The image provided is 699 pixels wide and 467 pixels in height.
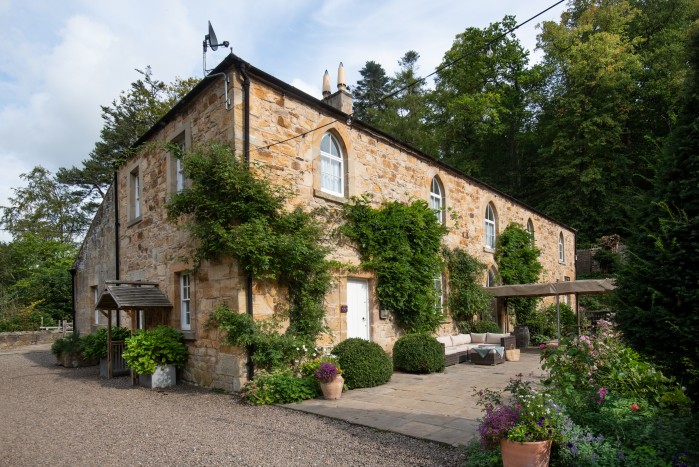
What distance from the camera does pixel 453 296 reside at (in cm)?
1385

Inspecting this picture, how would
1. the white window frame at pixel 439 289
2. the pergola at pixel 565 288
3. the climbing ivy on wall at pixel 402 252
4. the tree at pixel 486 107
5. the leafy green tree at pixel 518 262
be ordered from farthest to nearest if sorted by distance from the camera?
the tree at pixel 486 107, the leafy green tree at pixel 518 262, the pergola at pixel 565 288, the white window frame at pixel 439 289, the climbing ivy on wall at pixel 402 252

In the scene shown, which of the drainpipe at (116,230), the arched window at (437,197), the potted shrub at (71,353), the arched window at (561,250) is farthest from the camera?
the arched window at (561,250)

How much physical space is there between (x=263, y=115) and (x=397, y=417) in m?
5.71

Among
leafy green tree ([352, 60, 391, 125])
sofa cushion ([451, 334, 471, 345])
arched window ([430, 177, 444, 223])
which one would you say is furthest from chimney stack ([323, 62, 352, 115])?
leafy green tree ([352, 60, 391, 125])

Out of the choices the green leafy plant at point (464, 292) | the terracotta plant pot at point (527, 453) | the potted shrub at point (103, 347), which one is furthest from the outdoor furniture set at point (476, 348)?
the potted shrub at point (103, 347)

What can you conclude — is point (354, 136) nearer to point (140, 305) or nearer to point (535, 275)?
point (140, 305)

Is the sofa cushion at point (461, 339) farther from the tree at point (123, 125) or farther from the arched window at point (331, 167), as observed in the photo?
the tree at point (123, 125)

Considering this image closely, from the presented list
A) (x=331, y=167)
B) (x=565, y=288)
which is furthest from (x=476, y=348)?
(x=331, y=167)

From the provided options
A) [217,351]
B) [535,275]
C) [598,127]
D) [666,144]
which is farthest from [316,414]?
[598,127]

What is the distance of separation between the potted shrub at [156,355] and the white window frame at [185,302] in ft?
1.13

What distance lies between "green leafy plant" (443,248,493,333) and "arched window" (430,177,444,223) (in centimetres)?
107

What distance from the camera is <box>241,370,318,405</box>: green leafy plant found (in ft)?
24.1

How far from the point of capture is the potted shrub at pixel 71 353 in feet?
42.0

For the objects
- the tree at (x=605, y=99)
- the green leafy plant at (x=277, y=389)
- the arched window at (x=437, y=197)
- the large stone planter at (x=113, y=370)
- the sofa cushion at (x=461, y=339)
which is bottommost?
the large stone planter at (x=113, y=370)
